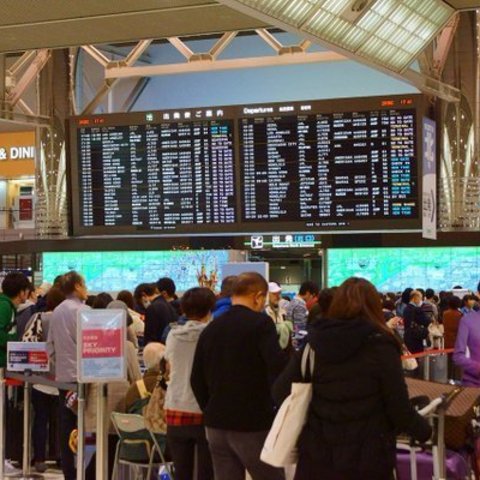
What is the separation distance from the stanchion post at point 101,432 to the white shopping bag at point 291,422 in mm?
2045

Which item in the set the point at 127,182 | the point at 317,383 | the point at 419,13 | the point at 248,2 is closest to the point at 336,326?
the point at 317,383

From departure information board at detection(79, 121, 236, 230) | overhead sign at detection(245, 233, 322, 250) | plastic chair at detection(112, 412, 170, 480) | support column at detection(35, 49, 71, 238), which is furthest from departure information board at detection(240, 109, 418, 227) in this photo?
plastic chair at detection(112, 412, 170, 480)

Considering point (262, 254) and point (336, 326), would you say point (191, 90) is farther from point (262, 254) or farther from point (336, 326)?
point (336, 326)

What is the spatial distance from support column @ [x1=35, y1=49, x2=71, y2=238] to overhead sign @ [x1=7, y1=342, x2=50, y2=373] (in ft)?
21.2

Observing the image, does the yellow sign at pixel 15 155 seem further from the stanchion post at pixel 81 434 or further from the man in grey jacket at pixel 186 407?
the man in grey jacket at pixel 186 407

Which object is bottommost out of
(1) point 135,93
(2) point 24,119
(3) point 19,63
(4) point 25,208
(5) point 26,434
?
(5) point 26,434

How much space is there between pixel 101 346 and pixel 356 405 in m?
2.24

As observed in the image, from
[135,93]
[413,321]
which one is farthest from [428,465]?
[135,93]

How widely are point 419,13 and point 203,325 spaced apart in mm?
1871

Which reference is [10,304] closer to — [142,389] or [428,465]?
[142,389]

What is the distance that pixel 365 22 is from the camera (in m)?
4.95

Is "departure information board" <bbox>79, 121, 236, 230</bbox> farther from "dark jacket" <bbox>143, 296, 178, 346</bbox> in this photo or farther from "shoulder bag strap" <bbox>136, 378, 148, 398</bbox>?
"shoulder bag strap" <bbox>136, 378, 148, 398</bbox>

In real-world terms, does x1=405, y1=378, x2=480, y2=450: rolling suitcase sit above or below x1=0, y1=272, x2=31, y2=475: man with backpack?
below

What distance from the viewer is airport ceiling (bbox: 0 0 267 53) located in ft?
14.7
